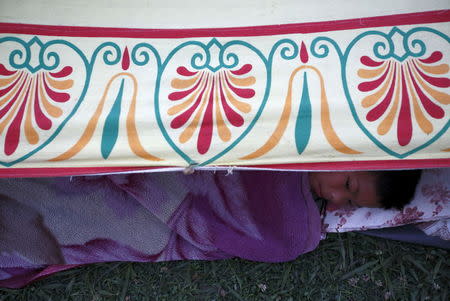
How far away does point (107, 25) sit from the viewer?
964 millimetres

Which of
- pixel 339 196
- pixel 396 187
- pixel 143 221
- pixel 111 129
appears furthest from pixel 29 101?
pixel 396 187

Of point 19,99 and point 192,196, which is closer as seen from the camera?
point 19,99

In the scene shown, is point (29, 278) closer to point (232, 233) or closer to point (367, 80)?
point (232, 233)

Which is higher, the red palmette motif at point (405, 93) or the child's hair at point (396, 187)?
the red palmette motif at point (405, 93)

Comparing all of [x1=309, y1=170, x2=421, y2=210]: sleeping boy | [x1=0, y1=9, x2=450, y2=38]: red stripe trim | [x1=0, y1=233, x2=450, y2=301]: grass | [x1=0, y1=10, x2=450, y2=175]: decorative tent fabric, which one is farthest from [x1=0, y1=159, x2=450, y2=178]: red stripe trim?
[x1=0, y1=233, x2=450, y2=301]: grass

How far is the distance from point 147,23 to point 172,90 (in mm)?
194

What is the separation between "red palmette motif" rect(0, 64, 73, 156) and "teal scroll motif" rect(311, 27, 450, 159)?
1.79 ft

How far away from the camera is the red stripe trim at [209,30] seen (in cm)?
93

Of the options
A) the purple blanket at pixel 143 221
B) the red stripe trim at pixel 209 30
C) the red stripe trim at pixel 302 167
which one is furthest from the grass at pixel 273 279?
the red stripe trim at pixel 209 30

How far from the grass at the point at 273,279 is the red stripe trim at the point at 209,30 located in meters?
0.67

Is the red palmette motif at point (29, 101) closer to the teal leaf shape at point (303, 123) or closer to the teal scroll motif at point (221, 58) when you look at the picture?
the teal scroll motif at point (221, 58)

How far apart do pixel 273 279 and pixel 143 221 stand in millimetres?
419

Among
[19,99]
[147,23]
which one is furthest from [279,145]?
[19,99]

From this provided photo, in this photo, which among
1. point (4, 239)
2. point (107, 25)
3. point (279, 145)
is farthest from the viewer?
point (4, 239)
